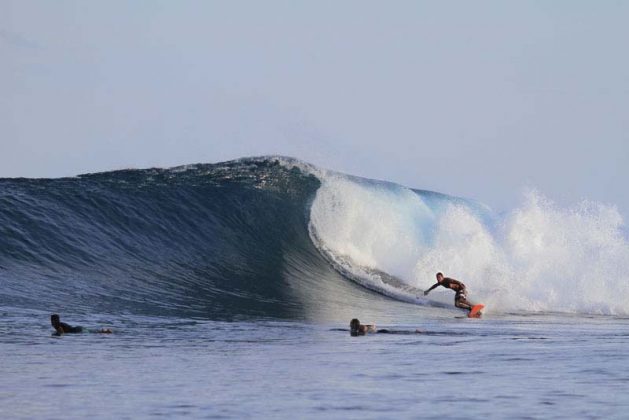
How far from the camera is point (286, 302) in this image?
2238 cm

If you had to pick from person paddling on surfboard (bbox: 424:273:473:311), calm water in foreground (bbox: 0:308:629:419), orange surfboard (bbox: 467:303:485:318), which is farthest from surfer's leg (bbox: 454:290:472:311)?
calm water in foreground (bbox: 0:308:629:419)

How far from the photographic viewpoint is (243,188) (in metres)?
30.5

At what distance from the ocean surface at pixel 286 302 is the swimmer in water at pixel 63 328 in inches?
8.2

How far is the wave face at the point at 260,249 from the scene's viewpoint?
21688 millimetres

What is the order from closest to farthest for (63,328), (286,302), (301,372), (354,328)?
1. (301,372)
2. (63,328)
3. (354,328)
4. (286,302)

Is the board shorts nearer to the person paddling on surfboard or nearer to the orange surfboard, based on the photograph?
the person paddling on surfboard

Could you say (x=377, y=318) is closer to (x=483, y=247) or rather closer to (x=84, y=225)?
(x=84, y=225)

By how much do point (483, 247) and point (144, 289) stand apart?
A: 12.0 meters

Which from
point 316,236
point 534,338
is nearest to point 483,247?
point 316,236

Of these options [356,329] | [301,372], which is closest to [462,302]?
[356,329]

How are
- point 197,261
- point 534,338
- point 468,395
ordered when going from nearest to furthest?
point 468,395 < point 534,338 < point 197,261

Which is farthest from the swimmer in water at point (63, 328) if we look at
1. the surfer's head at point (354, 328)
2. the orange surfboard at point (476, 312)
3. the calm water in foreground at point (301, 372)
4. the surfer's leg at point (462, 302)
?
the surfer's leg at point (462, 302)

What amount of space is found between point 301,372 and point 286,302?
34.9 ft

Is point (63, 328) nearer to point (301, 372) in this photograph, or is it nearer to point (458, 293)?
point (301, 372)
